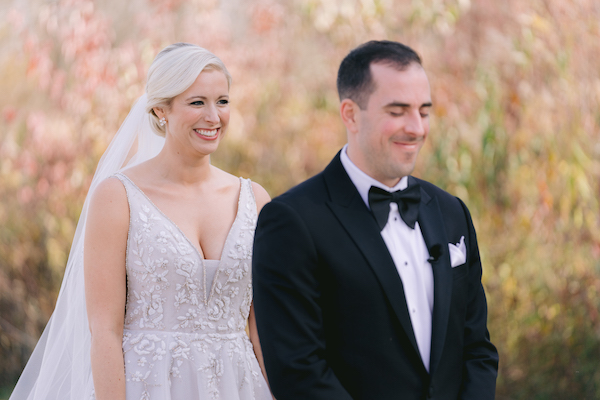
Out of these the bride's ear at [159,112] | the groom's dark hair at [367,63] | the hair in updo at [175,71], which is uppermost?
the hair in updo at [175,71]

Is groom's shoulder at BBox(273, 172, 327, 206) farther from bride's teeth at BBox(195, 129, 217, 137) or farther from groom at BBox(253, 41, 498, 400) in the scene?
bride's teeth at BBox(195, 129, 217, 137)

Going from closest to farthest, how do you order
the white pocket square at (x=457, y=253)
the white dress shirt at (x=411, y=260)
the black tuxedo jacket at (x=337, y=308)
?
the black tuxedo jacket at (x=337, y=308) → the white dress shirt at (x=411, y=260) → the white pocket square at (x=457, y=253)

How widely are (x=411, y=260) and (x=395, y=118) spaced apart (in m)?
0.46

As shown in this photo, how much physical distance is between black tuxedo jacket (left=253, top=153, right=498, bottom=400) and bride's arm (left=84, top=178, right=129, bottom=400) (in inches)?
34.6

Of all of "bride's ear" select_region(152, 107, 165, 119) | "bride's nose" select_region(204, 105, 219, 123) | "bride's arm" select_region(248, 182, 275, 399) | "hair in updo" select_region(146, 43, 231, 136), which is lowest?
"bride's arm" select_region(248, 182, 275, 399)

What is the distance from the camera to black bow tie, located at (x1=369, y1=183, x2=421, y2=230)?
1.99 meters

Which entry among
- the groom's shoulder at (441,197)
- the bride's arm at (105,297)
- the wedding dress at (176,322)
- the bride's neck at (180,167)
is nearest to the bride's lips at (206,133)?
the bride's neck at (180,167)

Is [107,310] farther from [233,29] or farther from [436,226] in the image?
[233,29]

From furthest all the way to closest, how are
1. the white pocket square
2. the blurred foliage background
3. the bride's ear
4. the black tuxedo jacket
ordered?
the blurred foliage background → the bride's ear → the white pocket square → the black tuxedo jacket

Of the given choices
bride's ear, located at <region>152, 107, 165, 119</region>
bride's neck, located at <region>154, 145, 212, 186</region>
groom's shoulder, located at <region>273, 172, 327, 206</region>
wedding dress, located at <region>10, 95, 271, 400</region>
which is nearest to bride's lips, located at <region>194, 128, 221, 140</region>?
bride's neck, located at <region>154, 145, 212, 186</region>

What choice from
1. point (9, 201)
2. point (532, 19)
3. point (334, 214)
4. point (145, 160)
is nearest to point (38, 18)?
point (9, 201)

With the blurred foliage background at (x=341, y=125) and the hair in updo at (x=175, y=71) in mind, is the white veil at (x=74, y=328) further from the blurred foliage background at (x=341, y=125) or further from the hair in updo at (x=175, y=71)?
the blurred foliage background at (x=341, y=125)

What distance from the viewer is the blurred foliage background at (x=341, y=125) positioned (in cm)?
528

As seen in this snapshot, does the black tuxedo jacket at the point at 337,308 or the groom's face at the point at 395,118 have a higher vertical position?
the groom's face at the point at 395,118
